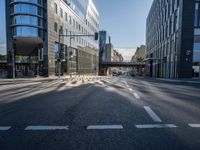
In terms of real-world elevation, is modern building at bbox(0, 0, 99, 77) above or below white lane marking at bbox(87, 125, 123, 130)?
above

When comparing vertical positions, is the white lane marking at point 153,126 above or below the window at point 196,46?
below

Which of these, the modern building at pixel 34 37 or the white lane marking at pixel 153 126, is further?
the modern building at pixel 34 37

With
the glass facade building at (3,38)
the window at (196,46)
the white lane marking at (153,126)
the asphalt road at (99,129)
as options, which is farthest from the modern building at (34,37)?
the white lane marking at (153,126)

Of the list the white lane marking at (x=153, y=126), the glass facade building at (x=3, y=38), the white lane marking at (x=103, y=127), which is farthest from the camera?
the glass facade building at (x=3, y=38)

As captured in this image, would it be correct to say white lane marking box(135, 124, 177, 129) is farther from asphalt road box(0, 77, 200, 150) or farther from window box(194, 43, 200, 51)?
window box(194, 43, 200, 51)

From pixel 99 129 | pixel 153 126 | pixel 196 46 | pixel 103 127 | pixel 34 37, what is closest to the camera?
pixel 99 129

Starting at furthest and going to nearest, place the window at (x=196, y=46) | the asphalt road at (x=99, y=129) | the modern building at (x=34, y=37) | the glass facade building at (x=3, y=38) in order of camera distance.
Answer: the glass facade building at (x=3, y=38) → the modern building at (x=34, y=37) → the window at (x=196, y=46) → the asphalt road at (x=99, y=129)

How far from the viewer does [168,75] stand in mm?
48094

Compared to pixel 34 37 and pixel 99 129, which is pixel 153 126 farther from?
pixel 34 37

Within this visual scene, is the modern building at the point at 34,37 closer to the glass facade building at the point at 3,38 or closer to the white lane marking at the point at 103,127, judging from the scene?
the glass facade building at the point at 3,38

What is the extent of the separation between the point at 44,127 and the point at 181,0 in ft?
131

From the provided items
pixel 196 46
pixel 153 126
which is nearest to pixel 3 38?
pixel 196 46

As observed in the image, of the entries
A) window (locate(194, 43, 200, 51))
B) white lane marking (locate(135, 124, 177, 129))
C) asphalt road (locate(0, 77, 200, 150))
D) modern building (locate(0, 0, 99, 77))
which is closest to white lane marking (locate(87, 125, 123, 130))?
asphalt road (locate(0, 77, 200, 150))

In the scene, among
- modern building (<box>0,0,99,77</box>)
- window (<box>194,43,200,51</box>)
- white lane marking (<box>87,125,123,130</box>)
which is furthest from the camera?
modern building (<box>0,0,99,77</box>)
